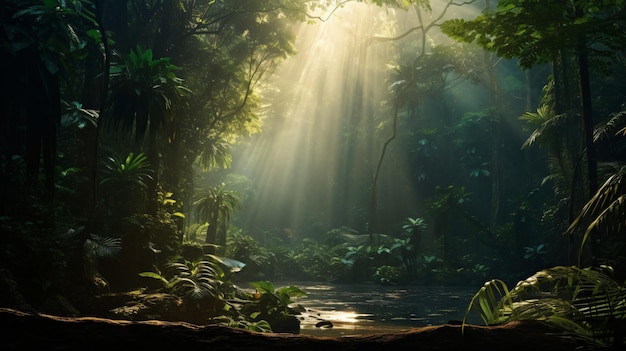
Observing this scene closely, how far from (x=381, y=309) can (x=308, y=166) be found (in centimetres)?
3449

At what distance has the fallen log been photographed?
280 cm

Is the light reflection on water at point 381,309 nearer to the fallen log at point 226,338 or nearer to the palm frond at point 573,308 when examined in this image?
the palm frond at point 573,308

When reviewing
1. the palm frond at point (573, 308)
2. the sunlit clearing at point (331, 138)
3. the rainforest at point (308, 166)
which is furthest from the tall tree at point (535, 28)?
the sunlit clearing at point (331, 138)

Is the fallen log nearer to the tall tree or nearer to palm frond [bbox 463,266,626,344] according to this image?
palm frond [bbox 463,266,626,344]

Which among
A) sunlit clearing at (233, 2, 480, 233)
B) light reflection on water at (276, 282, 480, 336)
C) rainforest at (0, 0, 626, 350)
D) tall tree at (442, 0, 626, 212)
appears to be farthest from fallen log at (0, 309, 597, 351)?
sunlit clearing at (233, 2, 480, 233)

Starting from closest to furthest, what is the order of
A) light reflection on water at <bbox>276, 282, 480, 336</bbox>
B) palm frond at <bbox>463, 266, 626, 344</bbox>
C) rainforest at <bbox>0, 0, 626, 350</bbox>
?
palm frond at <bbox>463, 266, 626, 344</bbox>, rainforest at <bbox>0, 0, 626, 350</bbox>, light reflection on water at <bbox>276, 282, 480, 336</bbox>

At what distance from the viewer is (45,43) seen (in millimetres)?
9789

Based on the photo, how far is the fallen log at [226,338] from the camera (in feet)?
9.18

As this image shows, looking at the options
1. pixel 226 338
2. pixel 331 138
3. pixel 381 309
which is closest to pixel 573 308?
pixel 226 338

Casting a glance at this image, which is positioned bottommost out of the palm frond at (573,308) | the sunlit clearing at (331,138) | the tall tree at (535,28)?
the palm frond at (573,308)

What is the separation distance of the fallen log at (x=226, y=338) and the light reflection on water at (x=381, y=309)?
21.5ft

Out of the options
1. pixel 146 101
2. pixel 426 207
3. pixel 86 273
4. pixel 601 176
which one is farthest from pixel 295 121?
pixel 86 273

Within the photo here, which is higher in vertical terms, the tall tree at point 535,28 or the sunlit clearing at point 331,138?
the sunlit clearing at point 331,138

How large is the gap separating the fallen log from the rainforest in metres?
0.08
